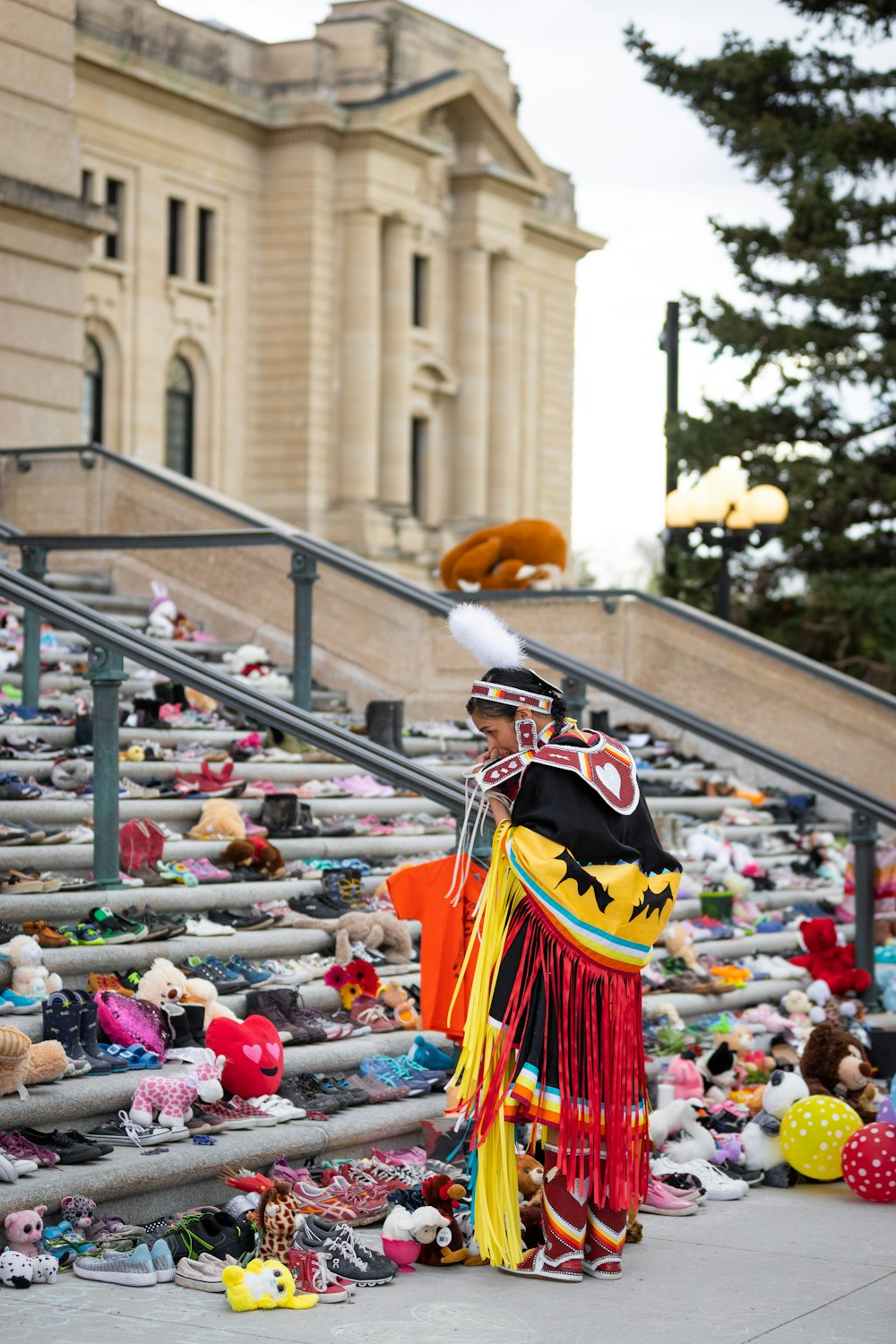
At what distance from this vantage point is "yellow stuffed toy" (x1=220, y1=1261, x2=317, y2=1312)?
5211 mm

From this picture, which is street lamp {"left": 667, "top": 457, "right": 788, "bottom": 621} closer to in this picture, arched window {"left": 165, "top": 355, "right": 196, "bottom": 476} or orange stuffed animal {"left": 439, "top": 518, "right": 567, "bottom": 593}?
orange stuffed animal {"left": 439, "top": 518, "right": 567, "bottom": 593}

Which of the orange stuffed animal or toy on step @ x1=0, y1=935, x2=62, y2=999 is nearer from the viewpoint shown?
toy on step @ x1=0, y1=935, x2=62, y2=999

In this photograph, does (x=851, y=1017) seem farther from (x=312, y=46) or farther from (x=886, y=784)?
(x=312, y=46)

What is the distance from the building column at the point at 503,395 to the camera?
51.9 metres

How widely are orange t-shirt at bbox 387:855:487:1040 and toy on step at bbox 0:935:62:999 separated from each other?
1400mm

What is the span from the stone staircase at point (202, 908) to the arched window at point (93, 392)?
27758 millimetres

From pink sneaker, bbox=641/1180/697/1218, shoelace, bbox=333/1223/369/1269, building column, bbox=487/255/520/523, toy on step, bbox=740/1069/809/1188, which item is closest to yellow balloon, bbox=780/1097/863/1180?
toy on step, bbox=740/1069/809/1188

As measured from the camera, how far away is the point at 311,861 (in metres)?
9.78

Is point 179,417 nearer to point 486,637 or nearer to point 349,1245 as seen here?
point 486,637

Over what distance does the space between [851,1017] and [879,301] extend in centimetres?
1501

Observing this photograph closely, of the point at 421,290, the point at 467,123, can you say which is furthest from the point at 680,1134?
the point at 467,123

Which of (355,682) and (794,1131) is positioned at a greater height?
(355,682)

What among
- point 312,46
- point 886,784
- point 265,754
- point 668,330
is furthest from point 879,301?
point 312,46

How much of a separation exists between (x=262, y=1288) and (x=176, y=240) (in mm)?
40551
